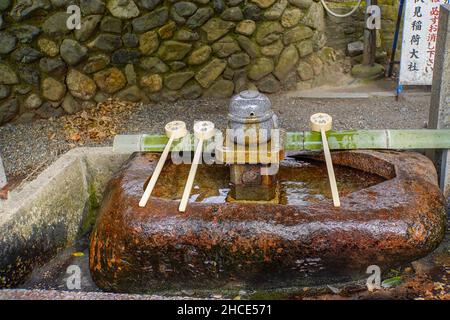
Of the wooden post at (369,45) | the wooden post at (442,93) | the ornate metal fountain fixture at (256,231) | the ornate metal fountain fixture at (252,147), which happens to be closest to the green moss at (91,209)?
the ornate metal fountain fixture at (256,231)

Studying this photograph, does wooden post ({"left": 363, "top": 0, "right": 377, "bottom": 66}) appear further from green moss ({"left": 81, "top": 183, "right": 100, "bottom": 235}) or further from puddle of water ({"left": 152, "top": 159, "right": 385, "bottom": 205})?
green moss ({"left": 81, "top": 183, "right": 100, "bottom": 235})

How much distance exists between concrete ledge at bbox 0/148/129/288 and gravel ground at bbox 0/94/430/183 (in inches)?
63.5

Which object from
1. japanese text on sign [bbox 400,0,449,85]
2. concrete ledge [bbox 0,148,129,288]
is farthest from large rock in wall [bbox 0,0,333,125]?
concrete ledge [bbox 0,148,129,288]

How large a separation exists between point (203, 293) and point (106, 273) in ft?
1.77

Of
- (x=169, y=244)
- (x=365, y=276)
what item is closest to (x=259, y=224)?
(x=169, y=244)

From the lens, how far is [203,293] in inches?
98.7

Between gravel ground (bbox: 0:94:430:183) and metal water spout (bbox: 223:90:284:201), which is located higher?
metal water spout (bbox: 223:90:284:201)

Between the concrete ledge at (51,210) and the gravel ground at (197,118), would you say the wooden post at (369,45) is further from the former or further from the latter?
the concrete ledge at (51,210)

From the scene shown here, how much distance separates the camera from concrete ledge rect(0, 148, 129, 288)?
100 inches

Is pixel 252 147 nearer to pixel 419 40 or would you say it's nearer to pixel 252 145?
pixel 252 145

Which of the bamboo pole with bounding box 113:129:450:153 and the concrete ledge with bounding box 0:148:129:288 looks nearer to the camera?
the concrete ledge with bounding box 0:148:129:288

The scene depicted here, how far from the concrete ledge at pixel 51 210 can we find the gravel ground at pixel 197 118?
161 cm

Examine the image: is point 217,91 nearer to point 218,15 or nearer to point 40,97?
point 218,15

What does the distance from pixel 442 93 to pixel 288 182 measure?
1.20m
